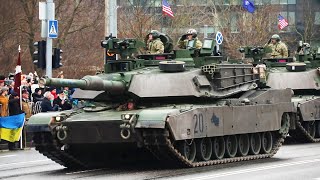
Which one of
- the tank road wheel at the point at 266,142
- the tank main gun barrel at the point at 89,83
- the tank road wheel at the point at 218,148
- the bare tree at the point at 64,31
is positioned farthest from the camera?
the bare tree at the point at 64,31

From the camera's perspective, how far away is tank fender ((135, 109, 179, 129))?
19.8 metres

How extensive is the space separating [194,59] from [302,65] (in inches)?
329

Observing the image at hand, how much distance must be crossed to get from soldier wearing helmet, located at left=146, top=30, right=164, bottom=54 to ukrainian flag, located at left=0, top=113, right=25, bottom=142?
648 centimetres

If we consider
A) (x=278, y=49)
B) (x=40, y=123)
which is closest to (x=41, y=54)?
(x=278, y=49)

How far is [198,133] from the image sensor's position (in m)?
21.1

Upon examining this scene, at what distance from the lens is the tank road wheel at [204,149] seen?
70.9 ft

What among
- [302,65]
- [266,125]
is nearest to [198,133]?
[266,125]

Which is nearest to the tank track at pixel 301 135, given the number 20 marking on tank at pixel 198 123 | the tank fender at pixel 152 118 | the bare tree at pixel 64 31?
the number 20 marking on tank at pixel 198 123

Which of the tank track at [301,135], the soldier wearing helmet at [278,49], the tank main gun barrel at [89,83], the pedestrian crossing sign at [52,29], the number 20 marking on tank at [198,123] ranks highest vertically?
the pedestrian crossing sign at [52,29]

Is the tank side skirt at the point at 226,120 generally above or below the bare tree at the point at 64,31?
below

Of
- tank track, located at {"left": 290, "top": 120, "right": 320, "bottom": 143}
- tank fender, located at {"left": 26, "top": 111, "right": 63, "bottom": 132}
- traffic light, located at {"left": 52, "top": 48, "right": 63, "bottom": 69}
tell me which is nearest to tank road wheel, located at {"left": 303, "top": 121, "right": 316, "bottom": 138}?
tank track, located at {"left": 290, "top": 120, "right": 320, "bottom": 143}

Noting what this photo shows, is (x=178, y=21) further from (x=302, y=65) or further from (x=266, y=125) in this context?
(x=266, y=125)

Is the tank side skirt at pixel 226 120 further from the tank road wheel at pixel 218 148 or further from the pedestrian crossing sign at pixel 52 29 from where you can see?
the pedestrian crossing sign at pixel 52 29

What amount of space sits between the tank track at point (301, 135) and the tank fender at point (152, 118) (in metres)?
9.48
